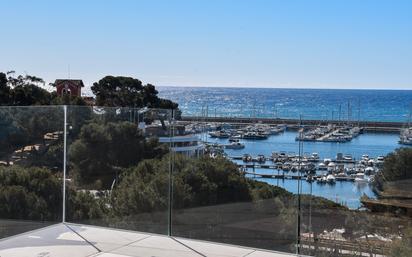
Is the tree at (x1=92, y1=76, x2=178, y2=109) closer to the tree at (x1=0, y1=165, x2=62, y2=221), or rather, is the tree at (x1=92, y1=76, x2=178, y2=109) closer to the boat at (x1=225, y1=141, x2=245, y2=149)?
the boat at (x1=225, y1=141, x2=245, y2=149)

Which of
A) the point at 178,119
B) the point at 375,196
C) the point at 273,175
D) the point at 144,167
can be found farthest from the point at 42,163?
the point at 375,196

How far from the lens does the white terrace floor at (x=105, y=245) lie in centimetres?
477

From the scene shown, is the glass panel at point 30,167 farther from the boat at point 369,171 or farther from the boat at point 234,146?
the boat at point 369,171

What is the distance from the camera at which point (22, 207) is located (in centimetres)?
553

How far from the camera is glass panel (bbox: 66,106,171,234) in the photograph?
5629 millimetres

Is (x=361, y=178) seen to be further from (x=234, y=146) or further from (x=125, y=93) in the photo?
(x=125, y=93)

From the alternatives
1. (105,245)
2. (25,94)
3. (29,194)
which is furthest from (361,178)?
(25,94)

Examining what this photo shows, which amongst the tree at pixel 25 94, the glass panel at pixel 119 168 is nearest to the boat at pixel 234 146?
the glass panel at pixel 119 168

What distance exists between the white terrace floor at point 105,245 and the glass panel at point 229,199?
0.43ft

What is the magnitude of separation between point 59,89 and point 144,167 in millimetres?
45096

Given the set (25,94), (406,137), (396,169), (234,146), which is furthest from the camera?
(25,94)

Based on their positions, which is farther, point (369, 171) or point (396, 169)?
point (369, 171)

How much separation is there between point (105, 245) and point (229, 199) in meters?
1.20

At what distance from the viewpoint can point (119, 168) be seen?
5727mm
